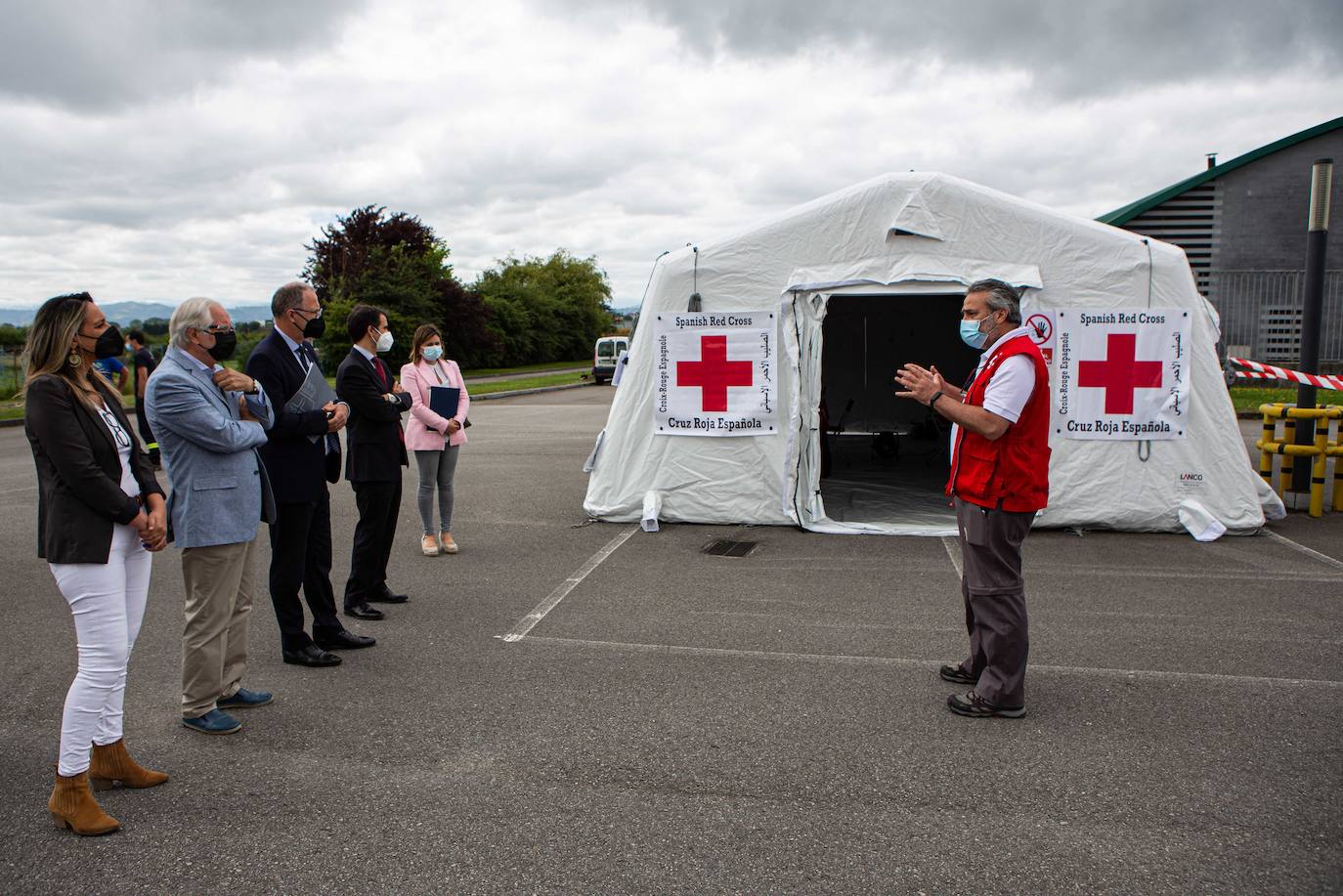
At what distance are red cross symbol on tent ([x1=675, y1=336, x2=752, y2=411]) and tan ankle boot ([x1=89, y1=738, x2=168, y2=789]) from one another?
216 inches

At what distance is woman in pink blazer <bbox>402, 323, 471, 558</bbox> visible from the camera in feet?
22.3

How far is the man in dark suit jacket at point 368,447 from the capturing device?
18.1 ft

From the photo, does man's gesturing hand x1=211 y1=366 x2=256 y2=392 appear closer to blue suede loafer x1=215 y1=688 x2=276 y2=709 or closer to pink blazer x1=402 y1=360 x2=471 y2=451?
blue suede loafer x1=215 y1=688 x2=276 y2=709

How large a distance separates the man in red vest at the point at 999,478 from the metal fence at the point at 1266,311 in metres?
21.7

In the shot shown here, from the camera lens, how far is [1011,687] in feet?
13.1

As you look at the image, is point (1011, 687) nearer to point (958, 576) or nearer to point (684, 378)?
point (958, 576)

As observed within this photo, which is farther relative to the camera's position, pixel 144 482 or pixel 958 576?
pixel 958 576

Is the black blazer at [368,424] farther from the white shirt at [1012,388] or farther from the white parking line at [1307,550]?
the white parking line at [1307,550]

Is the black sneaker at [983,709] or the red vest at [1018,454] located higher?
the red vest at [1018,454]

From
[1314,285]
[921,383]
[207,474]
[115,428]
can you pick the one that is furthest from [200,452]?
[1314,285]

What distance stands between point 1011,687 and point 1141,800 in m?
0.76

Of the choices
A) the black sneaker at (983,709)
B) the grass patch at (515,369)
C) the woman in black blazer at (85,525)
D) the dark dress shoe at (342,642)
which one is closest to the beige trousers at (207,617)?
the woman in black blazer at (85,525)

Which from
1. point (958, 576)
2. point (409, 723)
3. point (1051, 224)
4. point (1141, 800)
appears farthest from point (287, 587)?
point (1051, 224)

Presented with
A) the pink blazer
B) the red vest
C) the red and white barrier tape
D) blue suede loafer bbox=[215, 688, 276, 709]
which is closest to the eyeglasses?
blue suede loafer bbox=[215, 688, 276, 709]
